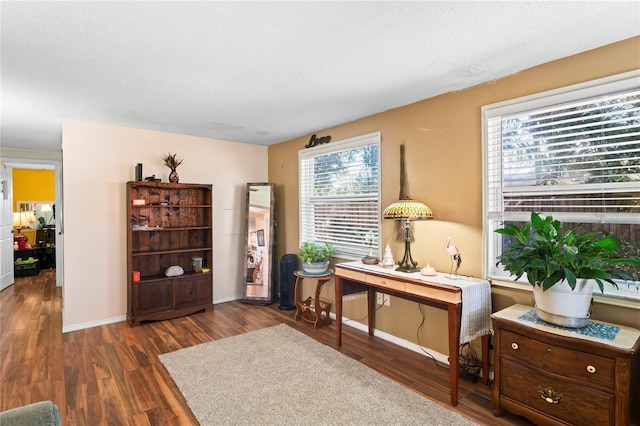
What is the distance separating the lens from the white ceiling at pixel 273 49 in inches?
66.7

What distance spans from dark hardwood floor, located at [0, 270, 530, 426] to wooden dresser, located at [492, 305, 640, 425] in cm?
26

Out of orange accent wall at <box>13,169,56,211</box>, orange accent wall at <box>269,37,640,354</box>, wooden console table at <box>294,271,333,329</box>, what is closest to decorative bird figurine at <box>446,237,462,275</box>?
orange accent wall at <box>269,37,640,354</box>

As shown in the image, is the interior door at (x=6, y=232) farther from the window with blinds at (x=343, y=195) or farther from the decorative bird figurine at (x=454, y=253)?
the decorative bird figurine at (x=454, y=253)

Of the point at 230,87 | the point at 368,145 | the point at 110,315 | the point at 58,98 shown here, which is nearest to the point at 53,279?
the point at 110,315

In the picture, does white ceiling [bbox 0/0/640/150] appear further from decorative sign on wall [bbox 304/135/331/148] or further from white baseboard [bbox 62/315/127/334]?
white baseboard [bbox 62/315/127/334]

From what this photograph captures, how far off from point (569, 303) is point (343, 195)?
2.49 meters

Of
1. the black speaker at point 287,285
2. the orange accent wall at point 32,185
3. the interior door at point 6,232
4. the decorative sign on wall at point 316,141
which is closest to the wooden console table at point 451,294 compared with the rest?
the black speaker at point 287,285

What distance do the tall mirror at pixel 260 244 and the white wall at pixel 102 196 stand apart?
754 millimetres

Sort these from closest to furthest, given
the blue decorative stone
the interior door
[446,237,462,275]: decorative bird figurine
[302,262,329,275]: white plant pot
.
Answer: the blue decorative stone → [446,237,462,275]: decorative bird figurine → [302,262,329,275]: white plant pot → the interior door

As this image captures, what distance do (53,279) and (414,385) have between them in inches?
272

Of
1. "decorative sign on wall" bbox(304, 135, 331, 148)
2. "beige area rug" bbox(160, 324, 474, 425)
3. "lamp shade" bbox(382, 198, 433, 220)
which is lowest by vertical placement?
"beige area rug" bbox(160, 324, 474, 425)

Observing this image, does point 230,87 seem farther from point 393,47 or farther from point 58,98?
point 58,98

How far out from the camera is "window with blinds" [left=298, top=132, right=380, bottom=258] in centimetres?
363

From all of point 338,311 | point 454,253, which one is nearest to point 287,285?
point 338,311
